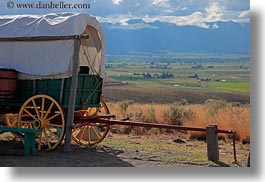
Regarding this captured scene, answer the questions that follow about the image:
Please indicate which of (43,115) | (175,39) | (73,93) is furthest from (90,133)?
(175,39)

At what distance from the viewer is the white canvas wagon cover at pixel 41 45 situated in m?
9.10

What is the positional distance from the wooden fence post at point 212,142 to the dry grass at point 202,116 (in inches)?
93.2

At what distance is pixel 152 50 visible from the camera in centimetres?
1560

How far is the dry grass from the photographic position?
1156 centimetres

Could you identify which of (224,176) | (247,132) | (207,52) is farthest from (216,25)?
(224,176)

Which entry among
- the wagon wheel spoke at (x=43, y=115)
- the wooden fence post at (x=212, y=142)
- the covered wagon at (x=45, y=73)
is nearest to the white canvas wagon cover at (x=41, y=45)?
the covered wagon at (x=45, y=73)

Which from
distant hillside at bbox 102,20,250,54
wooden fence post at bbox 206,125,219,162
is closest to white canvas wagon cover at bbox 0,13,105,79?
distant hillside at bbox 102,20,250,54

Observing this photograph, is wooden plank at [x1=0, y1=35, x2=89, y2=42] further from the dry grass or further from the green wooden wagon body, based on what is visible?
the dry grass

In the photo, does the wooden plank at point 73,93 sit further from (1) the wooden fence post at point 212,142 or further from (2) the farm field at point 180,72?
(2) the farm field at point 180,72

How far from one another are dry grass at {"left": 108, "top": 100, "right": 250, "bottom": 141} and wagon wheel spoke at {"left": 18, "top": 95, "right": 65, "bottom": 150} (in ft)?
11.7

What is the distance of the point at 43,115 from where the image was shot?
9367 mm

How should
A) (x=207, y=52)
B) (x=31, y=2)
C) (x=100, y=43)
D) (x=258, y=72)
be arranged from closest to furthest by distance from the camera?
1. (x=258, y=72)
2. (x=31, y=2)
3. (x=100, y=43)
4. (x=207, y=52)

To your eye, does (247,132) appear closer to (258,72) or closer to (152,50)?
(258,72)

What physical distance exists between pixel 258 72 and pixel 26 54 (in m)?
3.90
